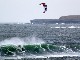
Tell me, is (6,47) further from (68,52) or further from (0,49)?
(68,52)

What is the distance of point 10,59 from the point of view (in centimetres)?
4512

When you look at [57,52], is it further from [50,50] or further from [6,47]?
[6,47]

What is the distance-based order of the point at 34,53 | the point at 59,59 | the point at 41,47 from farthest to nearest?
the point at 41,47
the point at 34,53
the point at 59,59

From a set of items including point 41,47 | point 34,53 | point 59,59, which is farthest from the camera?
point 41,47

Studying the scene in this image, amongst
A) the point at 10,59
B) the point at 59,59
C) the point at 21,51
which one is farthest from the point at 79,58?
the point at 21,51

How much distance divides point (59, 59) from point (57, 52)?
417 inches

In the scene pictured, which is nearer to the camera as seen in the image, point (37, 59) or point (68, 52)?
point (37, 59)

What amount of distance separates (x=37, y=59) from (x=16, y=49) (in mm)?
9903

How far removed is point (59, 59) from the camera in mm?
44375

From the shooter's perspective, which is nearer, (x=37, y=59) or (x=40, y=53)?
(x=37, y=59)

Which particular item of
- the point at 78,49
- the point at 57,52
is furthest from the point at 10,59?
the point at 78,49

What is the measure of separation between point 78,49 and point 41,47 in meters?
5.06

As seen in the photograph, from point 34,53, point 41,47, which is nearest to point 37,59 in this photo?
point 34,53

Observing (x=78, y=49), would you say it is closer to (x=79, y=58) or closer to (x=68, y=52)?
(x=68, y=52)
